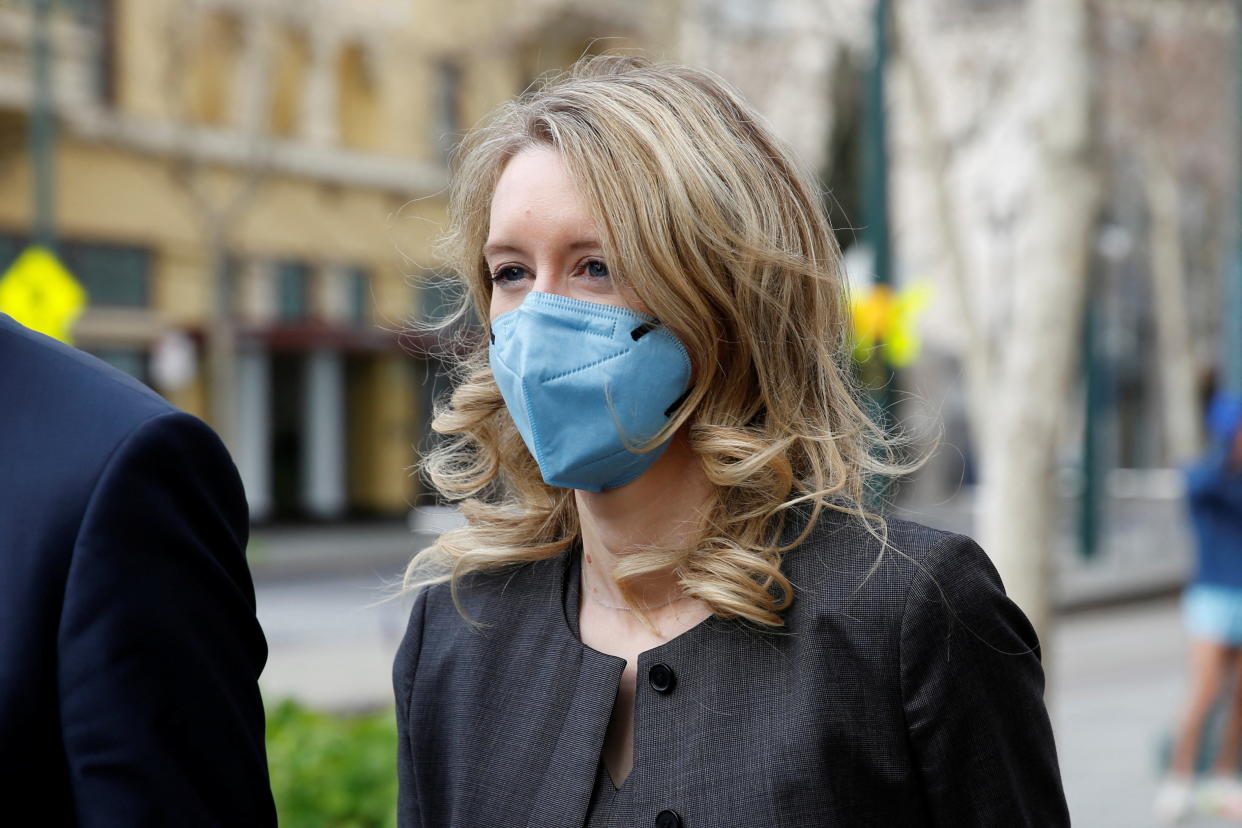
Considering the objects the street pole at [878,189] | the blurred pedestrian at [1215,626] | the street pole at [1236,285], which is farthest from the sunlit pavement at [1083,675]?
the street pole at [878,189]

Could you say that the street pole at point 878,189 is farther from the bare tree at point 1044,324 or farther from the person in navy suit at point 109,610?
the person in navy suit at point 109,610

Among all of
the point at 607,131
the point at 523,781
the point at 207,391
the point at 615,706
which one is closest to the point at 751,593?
the point at 615,706

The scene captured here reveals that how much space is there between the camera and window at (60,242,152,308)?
21750mm

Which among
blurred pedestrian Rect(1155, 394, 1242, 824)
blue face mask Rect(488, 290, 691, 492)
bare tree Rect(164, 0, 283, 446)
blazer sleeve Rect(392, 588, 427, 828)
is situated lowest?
blurred pedestrian Rect(1155, 394, 1242, 824)

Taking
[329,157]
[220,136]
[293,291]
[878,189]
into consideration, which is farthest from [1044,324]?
[329,157]

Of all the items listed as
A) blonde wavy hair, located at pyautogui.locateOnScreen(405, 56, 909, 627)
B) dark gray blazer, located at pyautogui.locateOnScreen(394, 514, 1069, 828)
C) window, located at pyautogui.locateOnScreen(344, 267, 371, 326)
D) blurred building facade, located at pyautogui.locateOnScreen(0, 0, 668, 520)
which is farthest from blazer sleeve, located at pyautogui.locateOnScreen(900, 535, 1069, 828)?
window, located at pyautogui.locateOnScreen(344, 267, 371, 326)

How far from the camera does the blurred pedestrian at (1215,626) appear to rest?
7.00 metres

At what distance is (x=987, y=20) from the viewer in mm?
16156

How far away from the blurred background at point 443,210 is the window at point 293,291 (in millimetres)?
66

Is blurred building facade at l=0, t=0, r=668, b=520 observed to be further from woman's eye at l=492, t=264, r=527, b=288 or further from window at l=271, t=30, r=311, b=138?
woman's eye at l=492, t=264, r=527, b=288

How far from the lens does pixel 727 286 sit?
1953 mm

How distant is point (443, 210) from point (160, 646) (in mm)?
23037

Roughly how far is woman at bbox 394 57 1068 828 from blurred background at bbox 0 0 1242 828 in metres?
3.00

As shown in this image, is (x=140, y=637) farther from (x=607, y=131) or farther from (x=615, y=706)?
(x=607, y=131)
